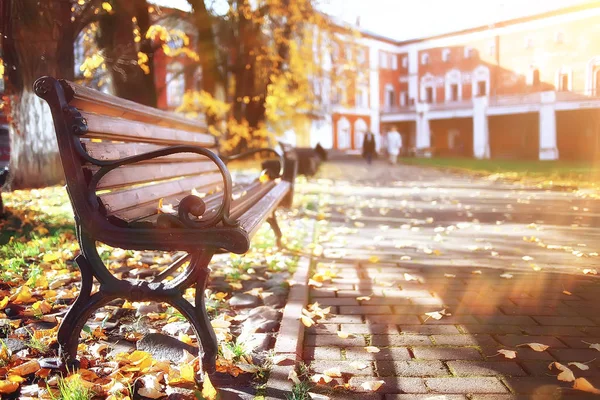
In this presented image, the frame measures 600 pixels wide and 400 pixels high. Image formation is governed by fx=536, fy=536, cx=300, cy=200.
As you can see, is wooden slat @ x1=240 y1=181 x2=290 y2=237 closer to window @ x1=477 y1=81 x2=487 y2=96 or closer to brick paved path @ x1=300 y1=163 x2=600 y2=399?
brick paved path @ x1=300 y1=163 x2=600 y2=399

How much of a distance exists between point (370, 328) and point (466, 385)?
823 mm

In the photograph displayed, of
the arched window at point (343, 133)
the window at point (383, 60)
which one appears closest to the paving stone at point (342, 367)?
the arched window at point (343, 133)

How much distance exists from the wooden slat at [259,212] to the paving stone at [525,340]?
4.66ft

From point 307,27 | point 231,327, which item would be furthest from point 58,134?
point 307,27

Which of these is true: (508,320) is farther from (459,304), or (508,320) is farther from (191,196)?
(191,196)

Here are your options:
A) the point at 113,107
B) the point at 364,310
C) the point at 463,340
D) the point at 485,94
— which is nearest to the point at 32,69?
the point at 113,107

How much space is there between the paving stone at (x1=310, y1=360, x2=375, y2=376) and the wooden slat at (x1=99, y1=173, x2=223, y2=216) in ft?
3.83

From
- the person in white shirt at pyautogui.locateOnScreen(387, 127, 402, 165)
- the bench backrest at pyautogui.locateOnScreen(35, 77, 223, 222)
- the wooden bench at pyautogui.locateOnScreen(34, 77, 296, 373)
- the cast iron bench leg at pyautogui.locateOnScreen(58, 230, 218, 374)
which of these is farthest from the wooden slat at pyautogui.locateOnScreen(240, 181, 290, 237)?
the person in white shirt at pyautogui.locateOnScreen(387, 127, 402, 165)

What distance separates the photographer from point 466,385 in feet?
7.43

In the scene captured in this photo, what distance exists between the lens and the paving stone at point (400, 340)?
276 cm

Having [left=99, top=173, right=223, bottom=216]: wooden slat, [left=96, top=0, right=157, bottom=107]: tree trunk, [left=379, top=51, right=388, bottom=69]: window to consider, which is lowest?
[left=99, top=173, right=223, bottom=216]: wooden slat

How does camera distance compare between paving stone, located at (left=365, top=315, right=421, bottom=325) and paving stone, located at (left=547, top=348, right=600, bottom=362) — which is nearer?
paving stone, located at (left=547, top=348, right=600, bottom=362)

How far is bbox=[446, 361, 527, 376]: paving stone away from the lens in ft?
7.82

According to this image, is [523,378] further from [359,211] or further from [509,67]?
[509,67]
